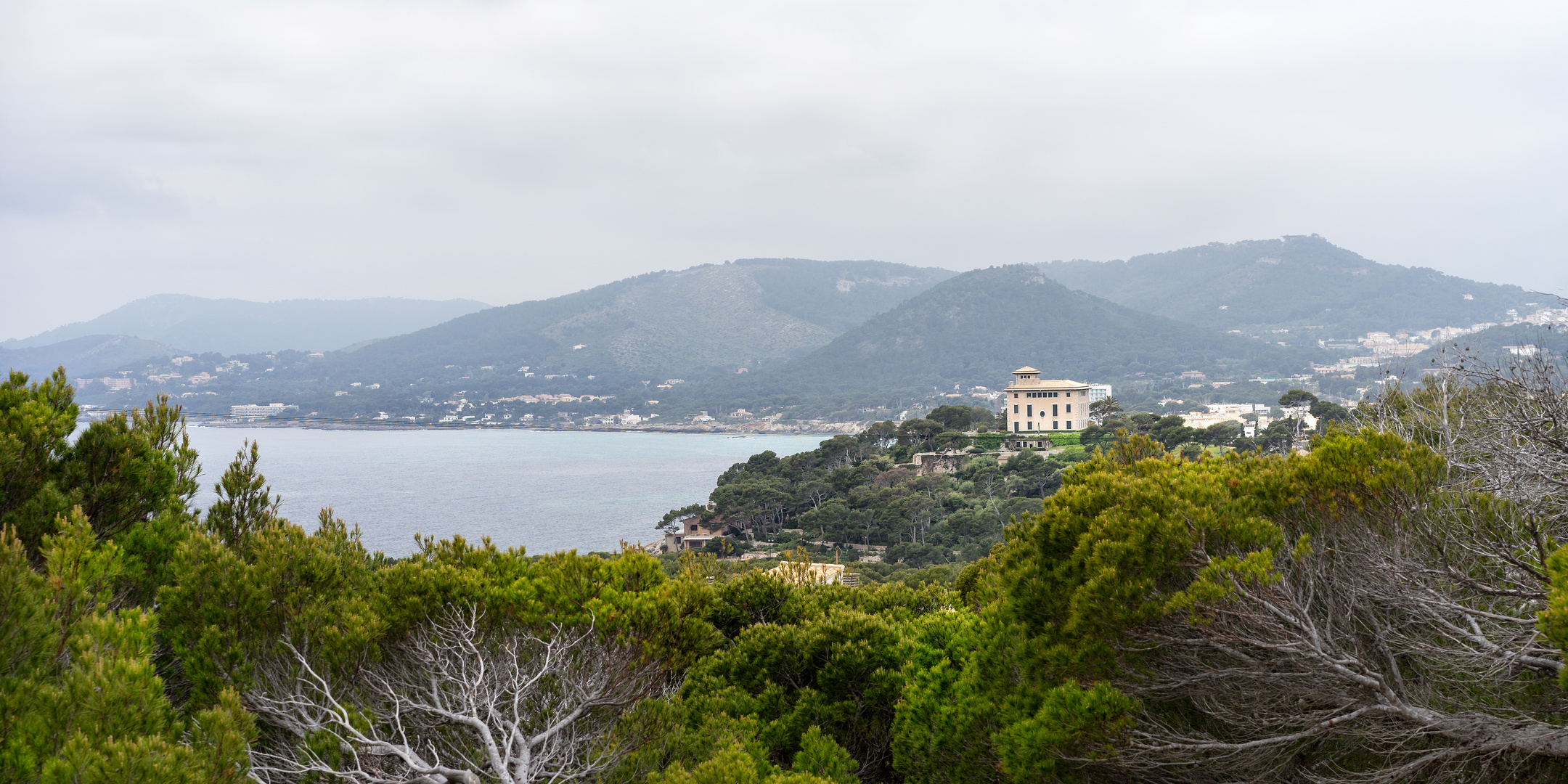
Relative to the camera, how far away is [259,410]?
5044 inches

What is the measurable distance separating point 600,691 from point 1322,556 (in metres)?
4.40

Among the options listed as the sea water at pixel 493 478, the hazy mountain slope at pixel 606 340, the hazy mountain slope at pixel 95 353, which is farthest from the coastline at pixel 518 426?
the hazy mountain slope at pixel 606 340

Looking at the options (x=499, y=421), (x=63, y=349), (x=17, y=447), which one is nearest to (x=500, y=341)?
(x=499, y=421)

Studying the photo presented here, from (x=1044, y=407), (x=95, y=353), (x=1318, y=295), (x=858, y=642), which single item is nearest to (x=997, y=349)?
(x=1318, y=295)

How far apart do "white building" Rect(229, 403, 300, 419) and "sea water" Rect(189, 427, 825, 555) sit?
2.36 metres

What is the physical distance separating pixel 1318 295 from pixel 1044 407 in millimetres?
141631

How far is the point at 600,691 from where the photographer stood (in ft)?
18.9

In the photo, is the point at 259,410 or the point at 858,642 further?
the point at 259,410

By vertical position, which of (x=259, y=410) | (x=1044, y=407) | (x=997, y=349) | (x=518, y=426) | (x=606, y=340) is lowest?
(x=518, y=426)

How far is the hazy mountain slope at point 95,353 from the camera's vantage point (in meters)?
A: 137

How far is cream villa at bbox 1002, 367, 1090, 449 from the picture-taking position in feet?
174

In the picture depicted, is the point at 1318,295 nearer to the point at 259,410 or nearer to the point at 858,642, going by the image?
the point at 259,410

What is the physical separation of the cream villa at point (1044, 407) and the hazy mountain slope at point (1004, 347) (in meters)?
79.6

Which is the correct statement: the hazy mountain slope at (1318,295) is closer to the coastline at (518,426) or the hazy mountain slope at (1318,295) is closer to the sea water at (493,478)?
the coastline at (518,426)
